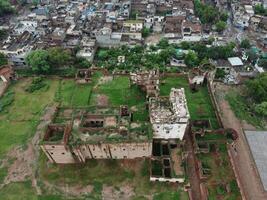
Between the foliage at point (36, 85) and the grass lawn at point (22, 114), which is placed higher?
the foliage at point (36, 85)

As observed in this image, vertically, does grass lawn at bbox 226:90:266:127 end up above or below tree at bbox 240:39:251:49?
below

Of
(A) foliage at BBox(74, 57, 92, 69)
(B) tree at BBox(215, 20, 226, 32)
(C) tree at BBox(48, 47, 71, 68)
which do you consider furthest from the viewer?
(B) tree at BBox(215, 20, 226, 32)

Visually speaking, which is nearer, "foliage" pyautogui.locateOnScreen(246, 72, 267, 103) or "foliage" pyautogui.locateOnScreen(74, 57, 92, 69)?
"foliage" pyautogui.locateOnScreen(246, 72, 267, 103)

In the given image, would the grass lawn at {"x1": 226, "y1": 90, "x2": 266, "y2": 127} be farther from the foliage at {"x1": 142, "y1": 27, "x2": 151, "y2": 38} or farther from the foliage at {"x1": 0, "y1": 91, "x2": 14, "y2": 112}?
the foliage at {"x1": 0, "y1": 91, "x2": 14, "y2": 112}

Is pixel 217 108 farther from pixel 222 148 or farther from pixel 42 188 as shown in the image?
pixel 42 188

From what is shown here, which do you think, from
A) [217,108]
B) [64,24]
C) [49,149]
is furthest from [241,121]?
[64,24]

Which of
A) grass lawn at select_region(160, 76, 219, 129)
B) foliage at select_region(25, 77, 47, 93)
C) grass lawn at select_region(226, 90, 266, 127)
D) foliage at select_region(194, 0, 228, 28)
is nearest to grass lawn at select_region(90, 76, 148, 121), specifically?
grass lawn at select_region(160, 76, 219, 129)

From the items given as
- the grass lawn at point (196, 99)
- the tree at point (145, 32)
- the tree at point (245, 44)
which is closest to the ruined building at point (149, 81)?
the grass lawn at point (196, 99)

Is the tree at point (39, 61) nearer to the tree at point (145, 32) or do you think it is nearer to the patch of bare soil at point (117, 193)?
the tree at point (145, 32)

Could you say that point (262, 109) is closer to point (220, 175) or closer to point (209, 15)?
point (220, 175)
